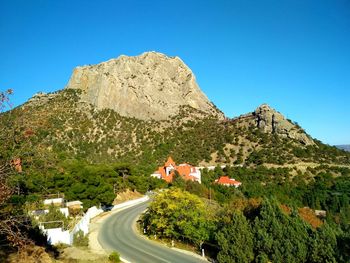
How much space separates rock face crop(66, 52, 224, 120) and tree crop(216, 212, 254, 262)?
10170 centimetres

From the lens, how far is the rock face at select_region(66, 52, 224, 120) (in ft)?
428

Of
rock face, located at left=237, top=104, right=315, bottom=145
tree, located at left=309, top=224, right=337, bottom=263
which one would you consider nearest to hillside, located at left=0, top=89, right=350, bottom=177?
rock face, located at left=237, top=104, right=315, bottom=145

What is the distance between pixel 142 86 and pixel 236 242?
11801cm

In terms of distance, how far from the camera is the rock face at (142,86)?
130500 millimetres

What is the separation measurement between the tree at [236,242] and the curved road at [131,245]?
2.33m

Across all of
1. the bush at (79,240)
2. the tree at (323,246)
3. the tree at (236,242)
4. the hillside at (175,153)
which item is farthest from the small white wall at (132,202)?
the tree at (323,246)

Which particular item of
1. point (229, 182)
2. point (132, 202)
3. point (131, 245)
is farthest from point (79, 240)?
point (229, 182)

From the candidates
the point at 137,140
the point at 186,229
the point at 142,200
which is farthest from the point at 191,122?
the point at 186,229

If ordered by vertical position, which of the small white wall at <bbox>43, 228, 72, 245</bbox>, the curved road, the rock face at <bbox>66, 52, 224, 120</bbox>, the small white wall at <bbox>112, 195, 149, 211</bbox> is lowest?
the curved road

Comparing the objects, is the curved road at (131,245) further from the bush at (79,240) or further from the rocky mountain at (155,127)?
the rocky mountain at (155,127)

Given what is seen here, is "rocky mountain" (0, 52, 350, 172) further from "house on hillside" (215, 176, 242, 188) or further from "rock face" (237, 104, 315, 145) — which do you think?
"house on hillside" (215, 176, 242, 188)

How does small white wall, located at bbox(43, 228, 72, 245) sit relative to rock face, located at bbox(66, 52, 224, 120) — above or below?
below

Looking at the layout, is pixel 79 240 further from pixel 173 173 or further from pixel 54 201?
pixel 173 173

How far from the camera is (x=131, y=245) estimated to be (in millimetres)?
32719
